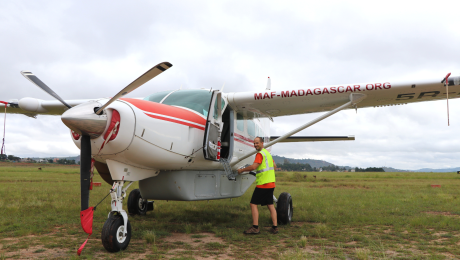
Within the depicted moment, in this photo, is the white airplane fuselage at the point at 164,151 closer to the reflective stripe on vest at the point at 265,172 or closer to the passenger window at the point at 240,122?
the passenger window at the point at 240,122

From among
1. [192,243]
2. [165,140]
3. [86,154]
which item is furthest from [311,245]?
[86,154]

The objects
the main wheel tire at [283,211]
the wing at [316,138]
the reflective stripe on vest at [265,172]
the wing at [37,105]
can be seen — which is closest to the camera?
the reflective stripe on vest at [265,172]

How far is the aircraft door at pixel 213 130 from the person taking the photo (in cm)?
536

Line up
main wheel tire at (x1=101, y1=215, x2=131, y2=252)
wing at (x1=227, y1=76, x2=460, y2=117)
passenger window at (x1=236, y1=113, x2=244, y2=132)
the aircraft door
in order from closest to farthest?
1. main wheel tire at (x1=101, y1=215, x2=131, y2=252)
2. the aircraft door
3. wing at (x1=227, y1=76, x2=460, y2=117)
4. passenger window at (x1=236, y1=113, x2=244, y2=132)

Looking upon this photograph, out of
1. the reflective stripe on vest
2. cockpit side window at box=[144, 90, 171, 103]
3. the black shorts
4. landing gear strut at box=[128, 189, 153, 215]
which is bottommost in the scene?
landing gear strut at box=[128, 189, 153, 215]

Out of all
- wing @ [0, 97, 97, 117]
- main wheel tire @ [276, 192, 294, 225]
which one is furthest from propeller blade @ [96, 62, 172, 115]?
wing @ [0, 97, 97, 117]

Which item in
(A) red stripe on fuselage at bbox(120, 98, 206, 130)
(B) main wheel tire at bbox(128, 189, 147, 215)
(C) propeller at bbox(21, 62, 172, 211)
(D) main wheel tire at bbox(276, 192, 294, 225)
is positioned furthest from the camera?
(B) main wheel tire at bbox(128, 189, 147, 215)

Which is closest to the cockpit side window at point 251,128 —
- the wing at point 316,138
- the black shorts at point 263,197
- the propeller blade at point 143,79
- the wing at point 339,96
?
the wing at point 339,96

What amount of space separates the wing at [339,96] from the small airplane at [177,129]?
Result: 2cm

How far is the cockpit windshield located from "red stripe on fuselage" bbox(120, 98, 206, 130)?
28 cm

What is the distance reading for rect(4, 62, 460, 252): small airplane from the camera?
13.2ft

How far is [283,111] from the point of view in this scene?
24.7 feet

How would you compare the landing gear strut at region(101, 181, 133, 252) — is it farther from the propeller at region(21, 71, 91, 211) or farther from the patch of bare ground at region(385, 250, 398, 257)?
the patch of bare ground at region(385, 250, 398, 257)

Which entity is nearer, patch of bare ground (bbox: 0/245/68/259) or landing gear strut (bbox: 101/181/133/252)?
patch of bare ground (bbox: 0/245/68/259)
